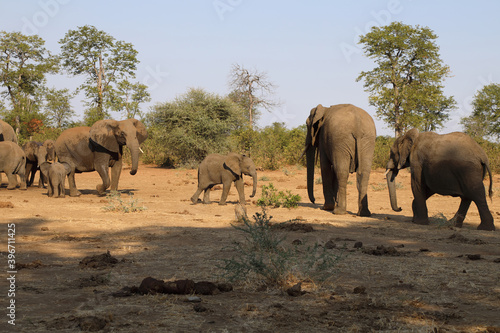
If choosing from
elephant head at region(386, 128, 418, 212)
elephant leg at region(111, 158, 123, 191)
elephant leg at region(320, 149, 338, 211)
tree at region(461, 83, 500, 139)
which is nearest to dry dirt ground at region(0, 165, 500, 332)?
elephant head at region(386, 128, 418, 212)

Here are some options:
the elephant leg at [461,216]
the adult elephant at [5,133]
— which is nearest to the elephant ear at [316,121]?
the elephant leg at [461,216]

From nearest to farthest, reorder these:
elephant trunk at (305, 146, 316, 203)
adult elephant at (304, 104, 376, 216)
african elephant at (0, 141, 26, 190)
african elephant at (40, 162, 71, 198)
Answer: adult elephant at (304, 104, 376, 216), elephant trunk at (305, 146, 316, 203), african elephant at (40, 162, 71, 198), african elephant at (0, 141, 26, 190)

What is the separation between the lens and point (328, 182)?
12.8 m

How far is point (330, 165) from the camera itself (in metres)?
12.8

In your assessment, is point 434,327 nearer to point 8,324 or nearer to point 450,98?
point 8,324

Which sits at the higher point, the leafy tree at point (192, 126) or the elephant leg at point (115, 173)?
the leafy tree at point (192, 126)

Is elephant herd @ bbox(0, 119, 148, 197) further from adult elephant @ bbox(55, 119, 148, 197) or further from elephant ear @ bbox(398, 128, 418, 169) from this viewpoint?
elephant ear @ bbox(398, 128, 418, 169)

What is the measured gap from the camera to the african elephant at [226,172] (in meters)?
13.5

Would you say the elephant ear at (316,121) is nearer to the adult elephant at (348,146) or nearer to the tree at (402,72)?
the adult elephant at (348,146)

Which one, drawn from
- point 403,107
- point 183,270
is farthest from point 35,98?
point 183,270

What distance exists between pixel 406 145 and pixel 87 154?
9.49 meters

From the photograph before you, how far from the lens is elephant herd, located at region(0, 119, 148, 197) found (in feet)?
49.6

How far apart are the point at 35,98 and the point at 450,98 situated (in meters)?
38.6

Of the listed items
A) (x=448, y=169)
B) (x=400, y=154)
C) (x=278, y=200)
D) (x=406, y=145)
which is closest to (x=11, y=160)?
(x=278, y=200)
